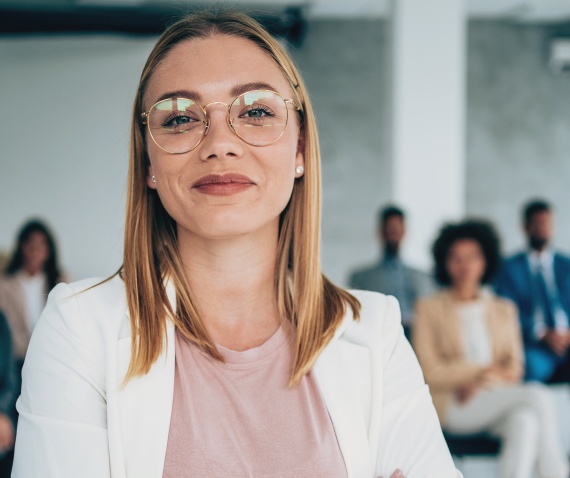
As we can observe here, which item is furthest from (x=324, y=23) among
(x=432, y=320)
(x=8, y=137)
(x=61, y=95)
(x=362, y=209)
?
(x=432, y=320)

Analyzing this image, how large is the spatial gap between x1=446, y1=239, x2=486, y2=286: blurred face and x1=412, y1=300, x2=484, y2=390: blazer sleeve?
26 cm

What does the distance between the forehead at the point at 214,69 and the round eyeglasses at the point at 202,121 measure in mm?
22

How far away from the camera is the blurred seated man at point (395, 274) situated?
6.47 metres

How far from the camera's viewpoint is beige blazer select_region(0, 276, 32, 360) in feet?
20.1

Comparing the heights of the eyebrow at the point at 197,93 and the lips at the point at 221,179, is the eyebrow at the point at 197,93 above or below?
above

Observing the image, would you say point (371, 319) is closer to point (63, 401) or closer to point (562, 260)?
point (63, 401)

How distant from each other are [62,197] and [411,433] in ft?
27.3

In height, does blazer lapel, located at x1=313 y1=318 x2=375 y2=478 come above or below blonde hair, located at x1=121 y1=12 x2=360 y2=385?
below

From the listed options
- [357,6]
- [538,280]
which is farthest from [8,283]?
[357,6]

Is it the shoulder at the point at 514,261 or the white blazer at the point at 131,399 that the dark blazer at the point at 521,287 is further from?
the white blazer at the point at 131,399

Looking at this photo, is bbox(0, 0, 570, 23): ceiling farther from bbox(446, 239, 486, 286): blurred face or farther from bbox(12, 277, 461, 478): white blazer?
bbox(12, 277, 461, 478): white blazer

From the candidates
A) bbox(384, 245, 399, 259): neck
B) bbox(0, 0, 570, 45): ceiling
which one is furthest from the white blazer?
bbox(0, 0, 570, 45): ceiling

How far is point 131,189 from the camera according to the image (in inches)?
56.1

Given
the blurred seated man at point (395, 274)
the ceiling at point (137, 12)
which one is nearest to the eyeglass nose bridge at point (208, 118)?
the blurred seated man at point (395, 274)
